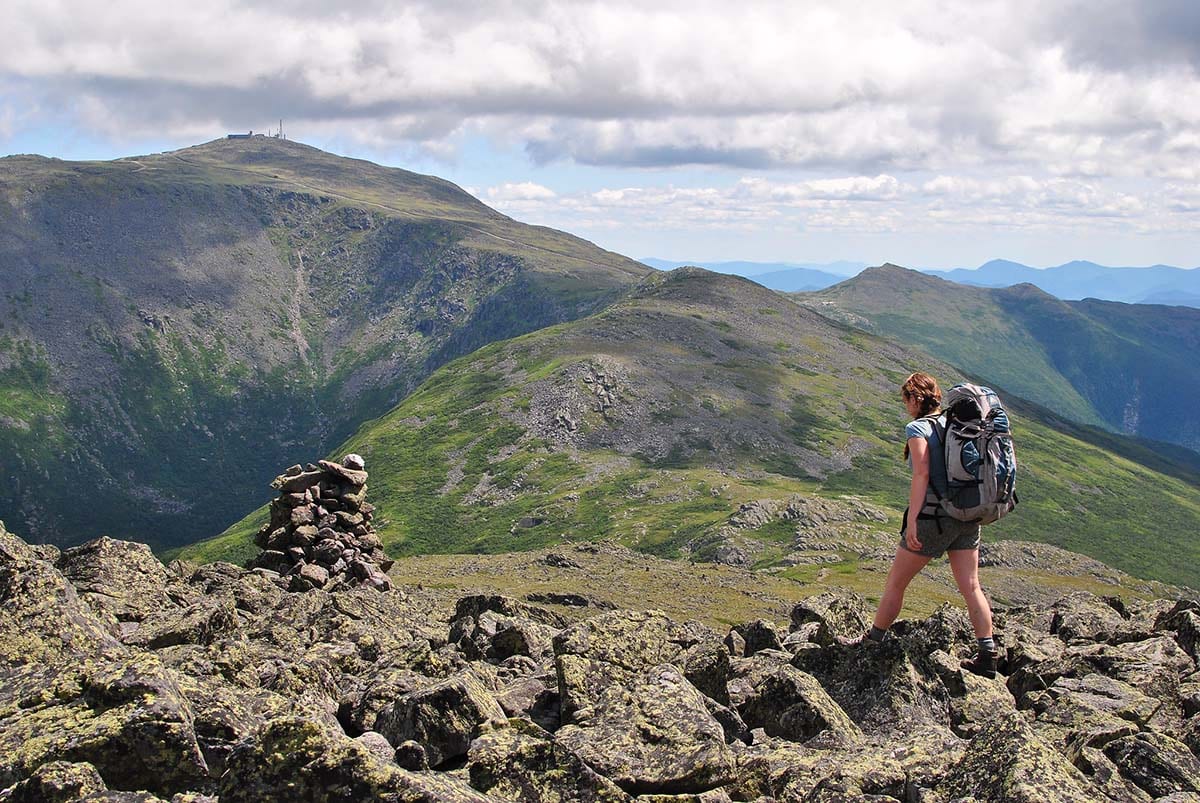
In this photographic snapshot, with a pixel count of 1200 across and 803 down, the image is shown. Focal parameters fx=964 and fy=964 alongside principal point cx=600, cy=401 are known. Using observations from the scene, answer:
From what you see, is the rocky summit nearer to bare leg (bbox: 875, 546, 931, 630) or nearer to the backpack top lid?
bare leg (bbox: 875, 546, 931, 630)

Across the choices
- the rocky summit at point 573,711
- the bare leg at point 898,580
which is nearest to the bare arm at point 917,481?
the bare leg at point 898,580

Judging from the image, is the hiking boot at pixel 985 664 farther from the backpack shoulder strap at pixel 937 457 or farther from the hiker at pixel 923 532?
the backpack shoulder strap at pixel 937 457

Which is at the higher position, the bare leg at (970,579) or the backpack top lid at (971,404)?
the backpack top lid at (971,404)

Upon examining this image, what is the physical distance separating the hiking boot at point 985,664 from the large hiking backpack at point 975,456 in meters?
5.31

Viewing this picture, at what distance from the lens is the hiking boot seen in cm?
2455

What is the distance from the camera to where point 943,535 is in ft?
71.4

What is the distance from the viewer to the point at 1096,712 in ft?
65.8

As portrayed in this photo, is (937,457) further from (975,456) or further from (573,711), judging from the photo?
(573,711)

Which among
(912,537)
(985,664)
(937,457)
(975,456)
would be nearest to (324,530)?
(985,664)

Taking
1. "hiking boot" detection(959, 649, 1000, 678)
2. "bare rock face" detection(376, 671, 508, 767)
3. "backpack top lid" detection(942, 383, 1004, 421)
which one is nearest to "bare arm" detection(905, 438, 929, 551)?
"backpack top lid" detection(942, 383, 1004, 421)

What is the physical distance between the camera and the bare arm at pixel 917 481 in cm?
2098

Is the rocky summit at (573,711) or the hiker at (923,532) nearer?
the rocky summit at (573,711)

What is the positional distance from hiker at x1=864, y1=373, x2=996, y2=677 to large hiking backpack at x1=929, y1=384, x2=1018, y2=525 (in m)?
0.40

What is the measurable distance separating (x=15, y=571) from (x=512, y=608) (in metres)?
18.5
